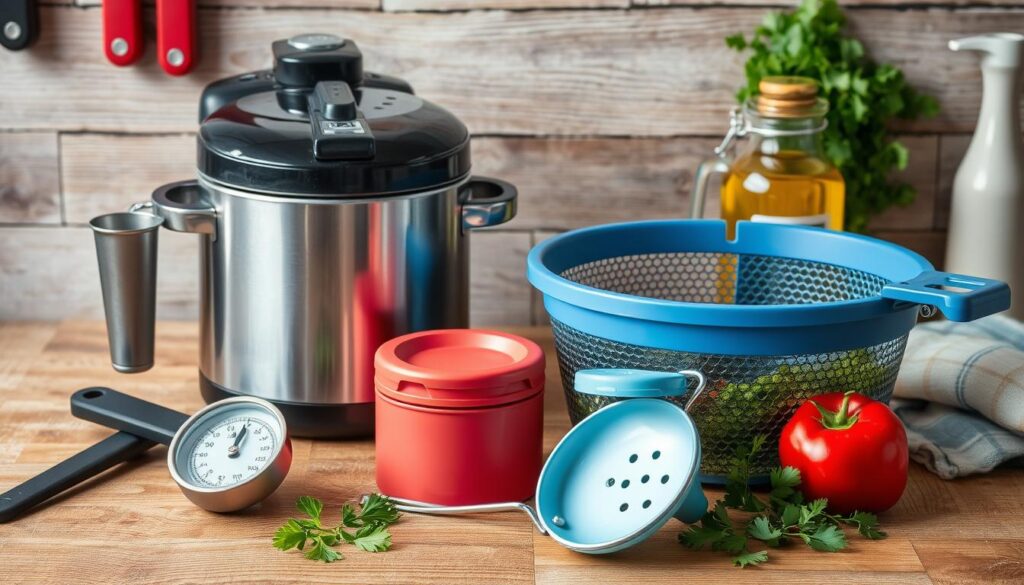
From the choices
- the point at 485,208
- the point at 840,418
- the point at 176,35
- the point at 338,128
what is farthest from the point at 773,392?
the point at 176,35

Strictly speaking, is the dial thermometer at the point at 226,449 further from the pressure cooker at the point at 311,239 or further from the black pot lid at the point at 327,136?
the black pot lid at the point at 327,136

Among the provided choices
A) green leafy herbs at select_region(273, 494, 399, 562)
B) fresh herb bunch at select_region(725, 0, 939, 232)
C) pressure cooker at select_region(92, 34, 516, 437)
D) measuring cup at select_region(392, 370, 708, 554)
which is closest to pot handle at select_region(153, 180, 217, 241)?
pressure cooker at select_region(92, 34, 516, 437)

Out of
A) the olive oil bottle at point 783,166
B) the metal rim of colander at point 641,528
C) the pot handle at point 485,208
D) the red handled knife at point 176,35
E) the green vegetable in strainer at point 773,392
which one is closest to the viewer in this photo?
the metal rim of colander at point 641,528

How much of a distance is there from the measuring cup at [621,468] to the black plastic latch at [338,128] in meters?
0.26

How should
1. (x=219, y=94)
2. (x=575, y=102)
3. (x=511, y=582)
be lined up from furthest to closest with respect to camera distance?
(x=575, y=102) < (x=219, y=94) < (x=511, y=582)

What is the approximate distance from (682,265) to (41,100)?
0.73 metres

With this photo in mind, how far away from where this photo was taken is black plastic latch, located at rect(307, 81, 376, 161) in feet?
3.26

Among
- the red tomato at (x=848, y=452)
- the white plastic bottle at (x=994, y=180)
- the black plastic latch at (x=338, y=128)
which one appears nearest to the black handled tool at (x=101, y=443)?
the black plastic latch at (x=338, y=128)

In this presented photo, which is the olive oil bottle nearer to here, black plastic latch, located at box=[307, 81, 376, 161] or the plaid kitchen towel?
the plaid kitchen towel

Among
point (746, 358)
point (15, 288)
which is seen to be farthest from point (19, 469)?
point (746, 358)

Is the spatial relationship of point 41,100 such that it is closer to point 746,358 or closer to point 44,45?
point 44,45

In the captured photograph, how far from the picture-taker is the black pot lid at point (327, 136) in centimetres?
100

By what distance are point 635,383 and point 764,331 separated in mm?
108

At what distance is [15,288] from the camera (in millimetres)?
1442
